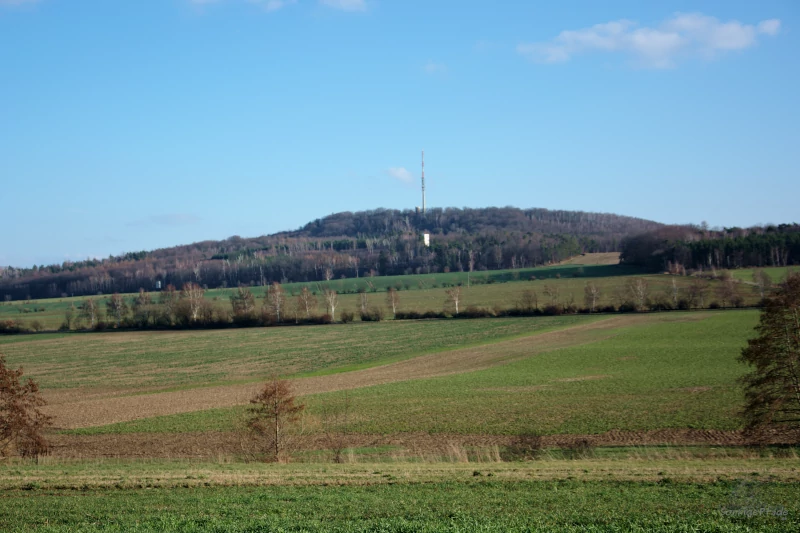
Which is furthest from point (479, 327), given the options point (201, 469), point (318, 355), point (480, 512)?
point (480, 512)

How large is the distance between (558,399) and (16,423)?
27.8 m

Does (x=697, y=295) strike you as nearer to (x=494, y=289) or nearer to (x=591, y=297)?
(x=591, y=297)

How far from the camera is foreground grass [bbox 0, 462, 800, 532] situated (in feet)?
39.9

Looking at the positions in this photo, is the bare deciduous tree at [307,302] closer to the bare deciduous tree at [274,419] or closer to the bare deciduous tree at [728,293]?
the bare deciduous tree at [728,293]

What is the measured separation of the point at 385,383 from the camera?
46719 millimetres

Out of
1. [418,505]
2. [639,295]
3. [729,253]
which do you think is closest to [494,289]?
[639,295]

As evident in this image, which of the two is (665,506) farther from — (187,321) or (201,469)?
(187,321)

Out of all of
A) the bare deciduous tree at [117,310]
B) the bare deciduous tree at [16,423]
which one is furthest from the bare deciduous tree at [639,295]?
the bare deciduous tree at [117,310]

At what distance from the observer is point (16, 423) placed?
26016 mm

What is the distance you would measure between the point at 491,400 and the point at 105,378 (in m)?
36.9

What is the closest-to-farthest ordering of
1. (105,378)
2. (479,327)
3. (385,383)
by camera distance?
(385,383)
(105,378)
(479,327)

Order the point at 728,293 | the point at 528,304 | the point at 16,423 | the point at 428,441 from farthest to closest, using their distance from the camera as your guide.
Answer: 1. the point at 528,304
2. the point at 728,293
3. the point at 428,441
4. the point at 16,423

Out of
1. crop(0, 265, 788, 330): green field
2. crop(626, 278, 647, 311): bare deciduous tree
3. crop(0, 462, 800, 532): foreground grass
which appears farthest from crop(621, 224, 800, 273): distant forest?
crop(0, 462, 800, 532): foreground grass

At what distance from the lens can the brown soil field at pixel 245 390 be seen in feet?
127
